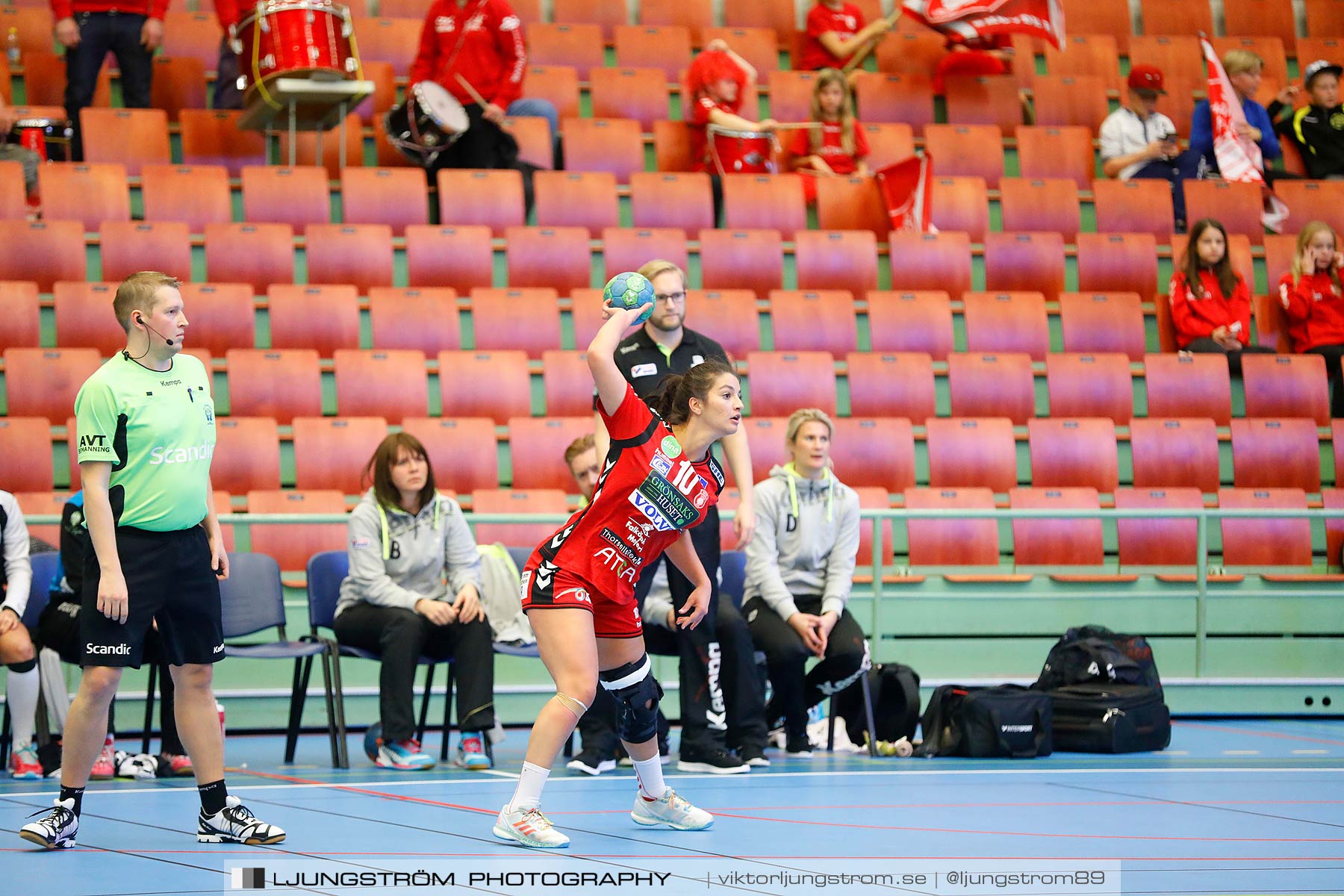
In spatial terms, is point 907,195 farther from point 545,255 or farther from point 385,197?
point 385,197

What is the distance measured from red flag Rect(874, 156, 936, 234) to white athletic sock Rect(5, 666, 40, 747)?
19.2 ft

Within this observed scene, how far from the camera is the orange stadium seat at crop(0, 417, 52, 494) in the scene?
6.98m

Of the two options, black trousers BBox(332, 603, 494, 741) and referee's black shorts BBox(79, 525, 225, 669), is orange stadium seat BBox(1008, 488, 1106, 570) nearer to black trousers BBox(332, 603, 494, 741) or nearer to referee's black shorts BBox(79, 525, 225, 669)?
black trousers BBox(332, 603, 494, 741)

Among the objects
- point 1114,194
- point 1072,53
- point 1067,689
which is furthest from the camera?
point 1072,53

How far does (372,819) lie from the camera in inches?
178

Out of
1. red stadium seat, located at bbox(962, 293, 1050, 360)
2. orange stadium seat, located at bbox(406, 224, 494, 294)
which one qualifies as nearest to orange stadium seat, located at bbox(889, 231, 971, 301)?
Answer: red stadium seat, located at bbox(962, 293, 1050, 360)

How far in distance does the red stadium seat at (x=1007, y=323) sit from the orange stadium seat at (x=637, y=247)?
1.77 metres

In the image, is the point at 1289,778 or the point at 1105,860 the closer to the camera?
the point at 1105,860

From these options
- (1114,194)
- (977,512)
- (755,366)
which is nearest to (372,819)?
(977,512)

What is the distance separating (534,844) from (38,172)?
20.1 ft

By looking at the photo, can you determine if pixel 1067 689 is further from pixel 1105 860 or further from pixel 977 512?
pixel 1105 860

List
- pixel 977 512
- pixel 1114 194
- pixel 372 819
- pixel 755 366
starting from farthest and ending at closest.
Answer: pixel 1114 194, pixel 755 366, pixel 977 512, pixel 372 819

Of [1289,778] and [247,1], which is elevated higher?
[247,1]

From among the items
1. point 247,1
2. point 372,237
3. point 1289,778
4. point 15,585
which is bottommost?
point 1289,778
